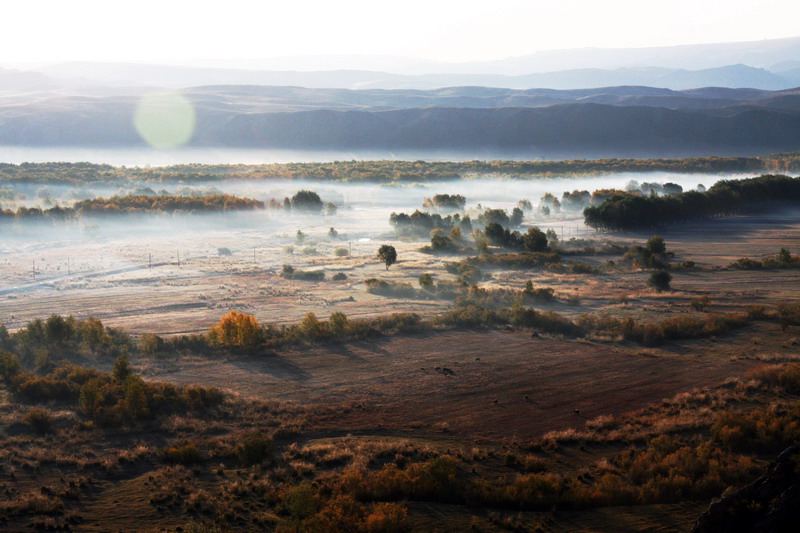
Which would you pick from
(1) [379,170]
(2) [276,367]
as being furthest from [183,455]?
(1) [379,170]

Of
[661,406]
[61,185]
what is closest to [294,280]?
[661,406]

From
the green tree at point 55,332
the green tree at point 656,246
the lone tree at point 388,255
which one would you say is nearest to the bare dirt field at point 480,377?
the green tree at point 55,332

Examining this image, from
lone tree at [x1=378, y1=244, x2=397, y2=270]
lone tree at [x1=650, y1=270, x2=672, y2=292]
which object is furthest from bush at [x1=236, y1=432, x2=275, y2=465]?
lone tree at [x1=378, y1=244, x2=397, y2=270]

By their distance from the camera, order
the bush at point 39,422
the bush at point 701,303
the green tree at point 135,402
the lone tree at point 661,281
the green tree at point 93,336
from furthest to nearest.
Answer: the lone tree at point 661,281
the bush at point 701,303
the green tree at point 93,336
the green tree at point 135,402
the bush at point 39,422

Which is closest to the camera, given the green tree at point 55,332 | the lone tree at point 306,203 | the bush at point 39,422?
the bush at point 39,422

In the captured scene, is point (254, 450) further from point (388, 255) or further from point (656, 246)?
point (656, 246)

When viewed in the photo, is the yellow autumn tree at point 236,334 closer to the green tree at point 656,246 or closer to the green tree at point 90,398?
the green tree at point 90,398
